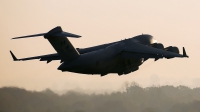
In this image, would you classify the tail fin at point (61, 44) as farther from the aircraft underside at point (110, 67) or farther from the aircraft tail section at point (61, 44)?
the aircraft underside at point (110, 67)

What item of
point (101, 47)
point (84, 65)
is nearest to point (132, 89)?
point (101, 47)

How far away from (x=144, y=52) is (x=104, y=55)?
3561mm

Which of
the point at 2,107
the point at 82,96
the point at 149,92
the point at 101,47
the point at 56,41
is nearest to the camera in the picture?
the point at 56,41

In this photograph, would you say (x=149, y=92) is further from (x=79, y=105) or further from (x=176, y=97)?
(x=79, y=105)

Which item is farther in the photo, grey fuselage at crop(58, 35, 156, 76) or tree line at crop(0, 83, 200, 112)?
tree line at crop(0, 83, 200, 112)

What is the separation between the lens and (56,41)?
57.5 meters

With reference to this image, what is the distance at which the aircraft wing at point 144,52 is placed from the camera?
59469 millimetres

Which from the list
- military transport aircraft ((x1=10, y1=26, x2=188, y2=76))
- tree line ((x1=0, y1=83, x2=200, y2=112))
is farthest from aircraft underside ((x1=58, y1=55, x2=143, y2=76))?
tree line ((x1=0, y1=83, x2=200, y2=112))

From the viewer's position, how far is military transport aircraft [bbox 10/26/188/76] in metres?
57.9

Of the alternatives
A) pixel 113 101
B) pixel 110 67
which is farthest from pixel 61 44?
pixel 113 101

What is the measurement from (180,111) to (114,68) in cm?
3996

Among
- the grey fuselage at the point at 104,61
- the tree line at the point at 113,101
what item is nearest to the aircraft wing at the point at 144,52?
the grey fuselage at the point at 104,61

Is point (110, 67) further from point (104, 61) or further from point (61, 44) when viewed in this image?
point (61, 44)

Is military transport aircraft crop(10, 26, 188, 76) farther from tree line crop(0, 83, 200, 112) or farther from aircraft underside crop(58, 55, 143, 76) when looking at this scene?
tree line crop(0, 83, 200, 112)
